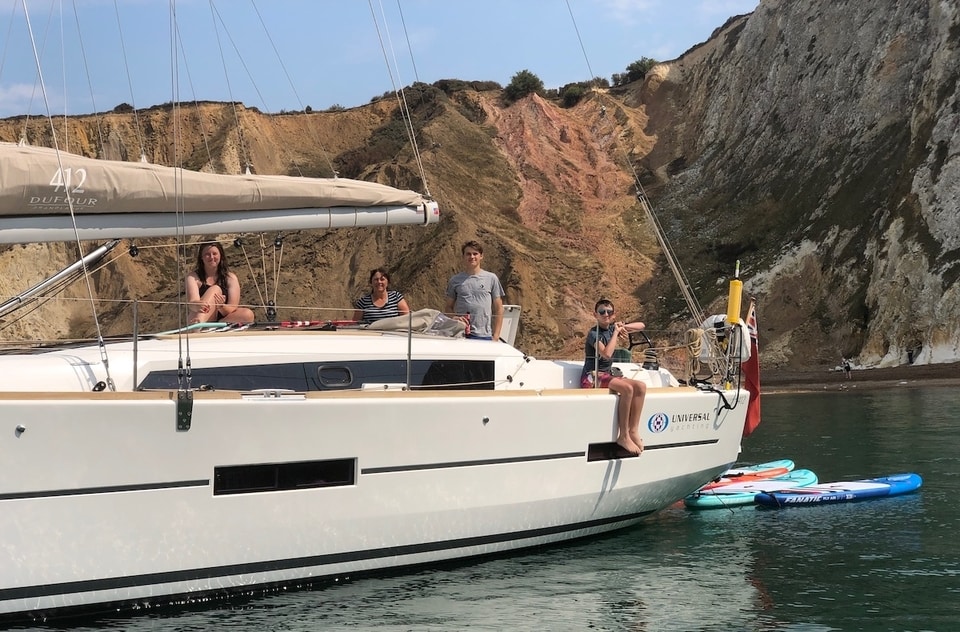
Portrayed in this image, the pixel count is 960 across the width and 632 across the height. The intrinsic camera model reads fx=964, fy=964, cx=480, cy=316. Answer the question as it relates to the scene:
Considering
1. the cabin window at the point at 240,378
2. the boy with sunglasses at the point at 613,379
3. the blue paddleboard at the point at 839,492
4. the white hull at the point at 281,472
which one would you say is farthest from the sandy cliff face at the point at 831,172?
the cabin window at the point at 240,378

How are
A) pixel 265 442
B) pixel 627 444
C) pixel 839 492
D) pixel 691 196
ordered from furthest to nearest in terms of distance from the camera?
pixel 691 196 < pixel 839 492 < pixel 627 444 < pixel 265 442

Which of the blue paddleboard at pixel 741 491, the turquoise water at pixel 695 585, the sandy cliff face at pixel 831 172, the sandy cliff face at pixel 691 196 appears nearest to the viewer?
the turquoise water at pixel 695 585

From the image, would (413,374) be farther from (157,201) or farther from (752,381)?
(752,381)

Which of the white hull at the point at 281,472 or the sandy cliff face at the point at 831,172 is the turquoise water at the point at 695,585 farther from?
the sandy cliff face at the point at 831,172

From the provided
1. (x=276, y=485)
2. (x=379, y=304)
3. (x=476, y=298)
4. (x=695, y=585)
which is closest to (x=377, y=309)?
(x=379, y=304)

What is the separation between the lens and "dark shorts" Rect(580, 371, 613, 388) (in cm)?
884

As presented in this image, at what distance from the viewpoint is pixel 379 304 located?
9.39 m

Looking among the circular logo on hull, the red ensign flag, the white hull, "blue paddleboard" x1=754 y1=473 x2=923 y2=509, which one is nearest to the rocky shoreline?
"blue paddleboard" x1=754 y1=473 x2=923 y2=509

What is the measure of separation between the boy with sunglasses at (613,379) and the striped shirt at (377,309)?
6.27 ft

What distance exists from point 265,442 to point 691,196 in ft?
144

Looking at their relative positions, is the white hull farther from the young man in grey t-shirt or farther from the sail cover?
the sail cover

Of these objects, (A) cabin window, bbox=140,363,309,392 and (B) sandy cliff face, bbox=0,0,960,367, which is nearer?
(A) cabin window, bbox=140,363,309,392

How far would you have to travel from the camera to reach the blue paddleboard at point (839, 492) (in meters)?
11.1

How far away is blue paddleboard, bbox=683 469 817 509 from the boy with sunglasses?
2665mm
